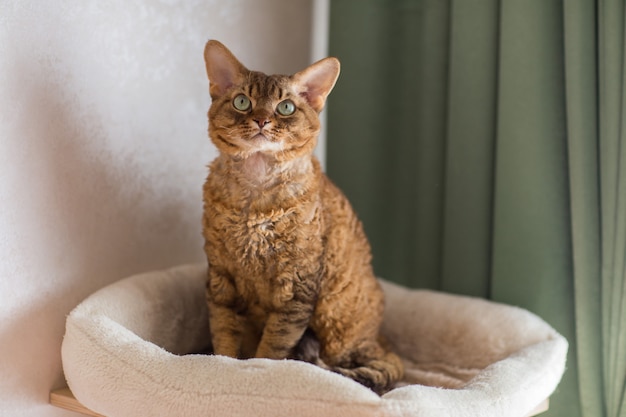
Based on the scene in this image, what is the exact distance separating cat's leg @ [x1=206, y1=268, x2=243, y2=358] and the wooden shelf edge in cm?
32

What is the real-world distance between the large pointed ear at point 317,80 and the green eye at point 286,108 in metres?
0.06

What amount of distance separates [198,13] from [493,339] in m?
1.17

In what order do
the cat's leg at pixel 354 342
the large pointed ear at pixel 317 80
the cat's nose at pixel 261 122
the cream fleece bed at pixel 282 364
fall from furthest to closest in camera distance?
the cat's leg at pixel 354 342 → the large pointed ear at pixel 317 80 → the cat's nose at pixel 261 122 → the cream fleece bed at pixel 282 364

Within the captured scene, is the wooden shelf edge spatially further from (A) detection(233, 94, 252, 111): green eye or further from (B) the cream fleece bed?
(A) detection(233, 94, 252, 111): green eye

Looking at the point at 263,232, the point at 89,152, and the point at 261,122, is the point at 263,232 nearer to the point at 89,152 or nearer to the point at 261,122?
the point at 261,122

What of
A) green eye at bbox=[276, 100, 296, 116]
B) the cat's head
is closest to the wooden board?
the cat's head

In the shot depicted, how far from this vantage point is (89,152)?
5.50ft

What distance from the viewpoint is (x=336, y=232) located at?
165 cm

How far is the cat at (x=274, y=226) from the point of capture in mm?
Result: 1489

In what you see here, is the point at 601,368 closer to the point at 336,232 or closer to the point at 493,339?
the point at 493,339

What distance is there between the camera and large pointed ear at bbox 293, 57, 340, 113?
5.02 ft

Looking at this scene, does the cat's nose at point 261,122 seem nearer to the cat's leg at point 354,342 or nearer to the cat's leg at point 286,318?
the cat's leg at point 286,318

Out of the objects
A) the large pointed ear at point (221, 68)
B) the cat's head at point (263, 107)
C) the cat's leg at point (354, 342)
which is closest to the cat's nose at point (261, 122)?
the cat's head at point (263, 107)

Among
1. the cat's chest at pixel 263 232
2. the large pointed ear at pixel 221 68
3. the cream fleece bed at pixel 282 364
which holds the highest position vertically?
the large pointed ear at pixel 221 68
